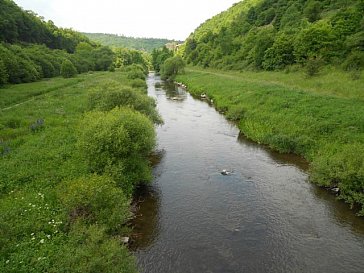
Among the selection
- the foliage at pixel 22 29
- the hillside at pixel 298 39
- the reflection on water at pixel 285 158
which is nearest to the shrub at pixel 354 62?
the hillside at pixel 298 39

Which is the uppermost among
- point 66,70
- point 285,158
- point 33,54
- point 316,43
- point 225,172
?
point 316,43

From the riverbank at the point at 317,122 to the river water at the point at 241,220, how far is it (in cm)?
126

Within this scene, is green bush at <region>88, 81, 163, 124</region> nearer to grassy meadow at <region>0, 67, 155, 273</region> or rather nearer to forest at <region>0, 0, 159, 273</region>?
forest at <region>0, 0, 159, 273</region>

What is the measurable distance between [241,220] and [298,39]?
47387 mm

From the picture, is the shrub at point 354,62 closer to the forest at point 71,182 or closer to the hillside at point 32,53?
the forest at point 71,182

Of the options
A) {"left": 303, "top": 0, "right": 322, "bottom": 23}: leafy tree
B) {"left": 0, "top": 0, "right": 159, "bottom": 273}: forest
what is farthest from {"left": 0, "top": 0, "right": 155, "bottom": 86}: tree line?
{"left": 303, "top": 0, "right": 322, "bottom": 23}: leafy tree

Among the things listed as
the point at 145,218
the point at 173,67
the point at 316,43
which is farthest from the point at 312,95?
the point at 173,67

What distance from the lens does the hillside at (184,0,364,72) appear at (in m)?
47.8

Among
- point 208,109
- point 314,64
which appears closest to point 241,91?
point 208,109

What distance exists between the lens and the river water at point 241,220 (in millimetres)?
13617

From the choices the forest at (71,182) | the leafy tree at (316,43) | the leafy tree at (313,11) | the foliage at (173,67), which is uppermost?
the leafy tree at (313,11)

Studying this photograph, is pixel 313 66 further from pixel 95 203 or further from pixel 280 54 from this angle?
pixel 95 203

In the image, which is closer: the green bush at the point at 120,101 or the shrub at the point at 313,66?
the green bush at the point at 120,101

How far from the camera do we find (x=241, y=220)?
55.0 feet
